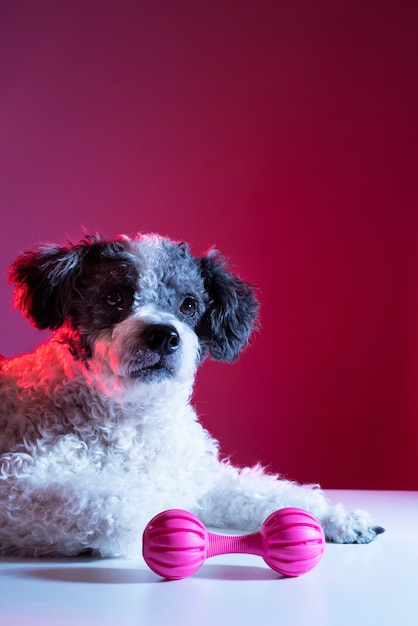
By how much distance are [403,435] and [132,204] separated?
145 centimetres

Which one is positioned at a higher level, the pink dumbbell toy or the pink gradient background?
the pink gradient background

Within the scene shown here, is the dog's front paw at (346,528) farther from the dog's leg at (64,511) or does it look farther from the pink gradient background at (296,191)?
the pink gradient background at (296,191)

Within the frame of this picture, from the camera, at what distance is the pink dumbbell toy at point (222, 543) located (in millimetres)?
1413

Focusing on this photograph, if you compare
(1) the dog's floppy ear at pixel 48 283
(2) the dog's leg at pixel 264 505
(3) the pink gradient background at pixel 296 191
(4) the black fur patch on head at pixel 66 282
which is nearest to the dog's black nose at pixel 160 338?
(4) the black fur patch on head at pixel 66 282

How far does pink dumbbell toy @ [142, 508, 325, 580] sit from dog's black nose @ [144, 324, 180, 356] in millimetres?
371

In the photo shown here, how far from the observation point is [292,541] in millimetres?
1446

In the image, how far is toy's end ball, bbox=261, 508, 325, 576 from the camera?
1.45 m

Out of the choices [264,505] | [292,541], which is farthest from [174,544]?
[264,505]

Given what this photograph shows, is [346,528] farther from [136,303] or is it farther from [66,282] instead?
[66,282]

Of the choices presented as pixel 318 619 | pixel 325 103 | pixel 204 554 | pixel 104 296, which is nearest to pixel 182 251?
pixel 104 296

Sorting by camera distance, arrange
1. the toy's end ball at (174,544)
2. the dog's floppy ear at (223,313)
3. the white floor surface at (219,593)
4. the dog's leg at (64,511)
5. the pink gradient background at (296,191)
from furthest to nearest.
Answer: the pink gradient background at (296,191), the dog's floppy ear at (223,313), the dog's leg at (64,511), the toy's end ball at (174,544), the white floor surface at (219,593)

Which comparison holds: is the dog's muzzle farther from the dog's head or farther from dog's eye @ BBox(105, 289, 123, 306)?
dog's eye @ BBox(105, 289, 123, 306)

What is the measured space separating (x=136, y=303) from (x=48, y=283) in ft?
0.73

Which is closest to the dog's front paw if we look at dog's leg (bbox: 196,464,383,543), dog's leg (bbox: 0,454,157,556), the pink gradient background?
dog's leg (bbox: 196,464,383,543)
